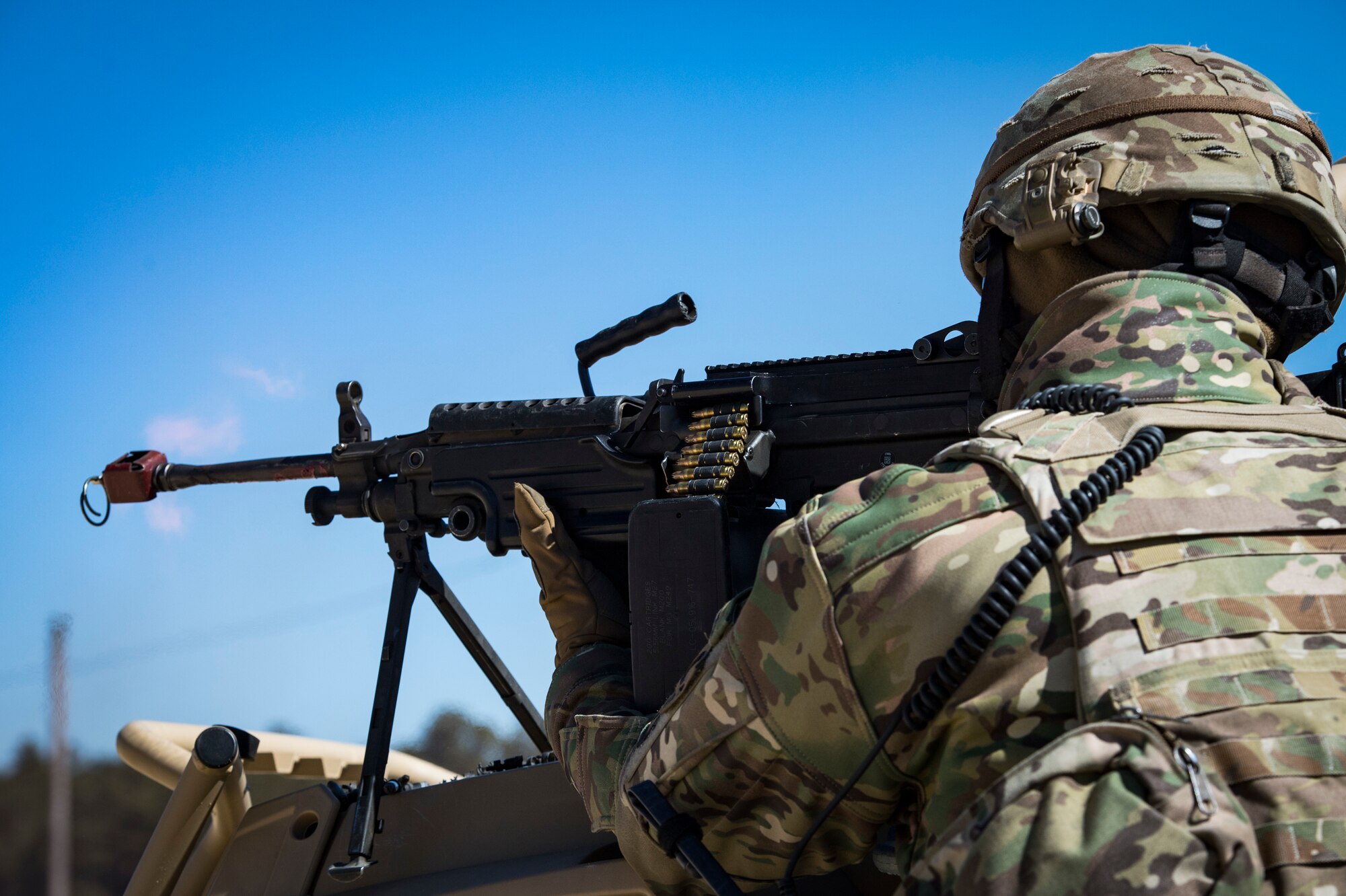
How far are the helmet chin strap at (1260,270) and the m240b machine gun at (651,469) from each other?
0.98 meters

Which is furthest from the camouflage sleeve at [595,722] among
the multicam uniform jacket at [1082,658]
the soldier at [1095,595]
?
the multicam uniform jacket at [1082,658]

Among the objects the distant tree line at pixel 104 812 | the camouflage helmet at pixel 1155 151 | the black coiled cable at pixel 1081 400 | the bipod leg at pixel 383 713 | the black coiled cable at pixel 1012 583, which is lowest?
the distant tree line at pixel 104 812

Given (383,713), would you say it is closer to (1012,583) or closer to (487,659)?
(487,659)

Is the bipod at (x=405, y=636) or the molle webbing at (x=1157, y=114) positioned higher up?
the molle webbing at (x=1157, y=114)

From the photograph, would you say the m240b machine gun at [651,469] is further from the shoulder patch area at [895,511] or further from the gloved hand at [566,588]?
the shoulder patch area at [895,511]

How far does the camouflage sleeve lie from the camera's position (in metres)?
2.39

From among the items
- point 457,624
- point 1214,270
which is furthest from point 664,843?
point 457,624

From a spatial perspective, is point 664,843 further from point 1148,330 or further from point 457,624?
point 457,624

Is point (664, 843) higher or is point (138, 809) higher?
point (664, 843)

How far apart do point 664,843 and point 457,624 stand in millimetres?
2496

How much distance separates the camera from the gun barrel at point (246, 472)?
4.63m

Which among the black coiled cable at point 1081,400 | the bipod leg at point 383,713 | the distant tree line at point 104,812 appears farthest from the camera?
the distant tree line at point 104,812

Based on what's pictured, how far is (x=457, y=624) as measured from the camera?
443 centimetres

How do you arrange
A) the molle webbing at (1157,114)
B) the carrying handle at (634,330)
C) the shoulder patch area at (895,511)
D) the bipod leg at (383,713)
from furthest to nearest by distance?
the carrying handle at (634,330)
the bipod leg at (383,713)
the molle webbing at (1157,114)
the shoulder patch area at (895,511)
